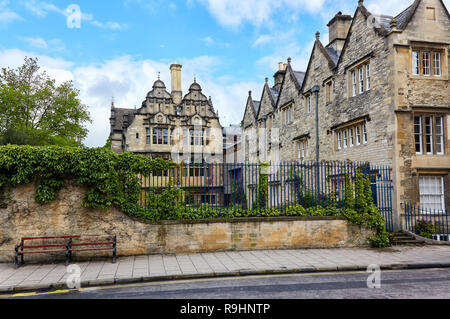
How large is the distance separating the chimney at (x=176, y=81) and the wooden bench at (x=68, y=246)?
94.7 ft

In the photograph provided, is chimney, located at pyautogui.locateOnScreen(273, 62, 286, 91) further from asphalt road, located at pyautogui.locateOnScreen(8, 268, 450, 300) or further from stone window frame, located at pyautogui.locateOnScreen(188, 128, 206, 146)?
asphalt road, located at pyautogui.locateOnScreen(8, 268, 450, 300)

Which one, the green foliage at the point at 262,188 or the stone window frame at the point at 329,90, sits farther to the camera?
the stone window frame at the point at 329,90

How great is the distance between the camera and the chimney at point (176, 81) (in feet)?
125

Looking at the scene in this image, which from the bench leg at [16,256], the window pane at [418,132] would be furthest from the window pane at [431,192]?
the bench leg at [16,256]

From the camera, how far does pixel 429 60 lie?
15516 mm

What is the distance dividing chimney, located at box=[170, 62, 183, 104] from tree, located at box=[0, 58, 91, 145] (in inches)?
408

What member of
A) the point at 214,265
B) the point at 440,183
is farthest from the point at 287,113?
the point at 214,265

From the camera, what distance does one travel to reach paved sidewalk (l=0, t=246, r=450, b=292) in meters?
8.27

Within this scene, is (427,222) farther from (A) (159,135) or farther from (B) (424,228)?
(A) (159,135)

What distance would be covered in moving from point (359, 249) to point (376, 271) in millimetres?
3031

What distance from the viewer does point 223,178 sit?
39.9 ft

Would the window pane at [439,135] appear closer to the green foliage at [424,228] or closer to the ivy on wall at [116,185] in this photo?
the green foliage at [424,228]
